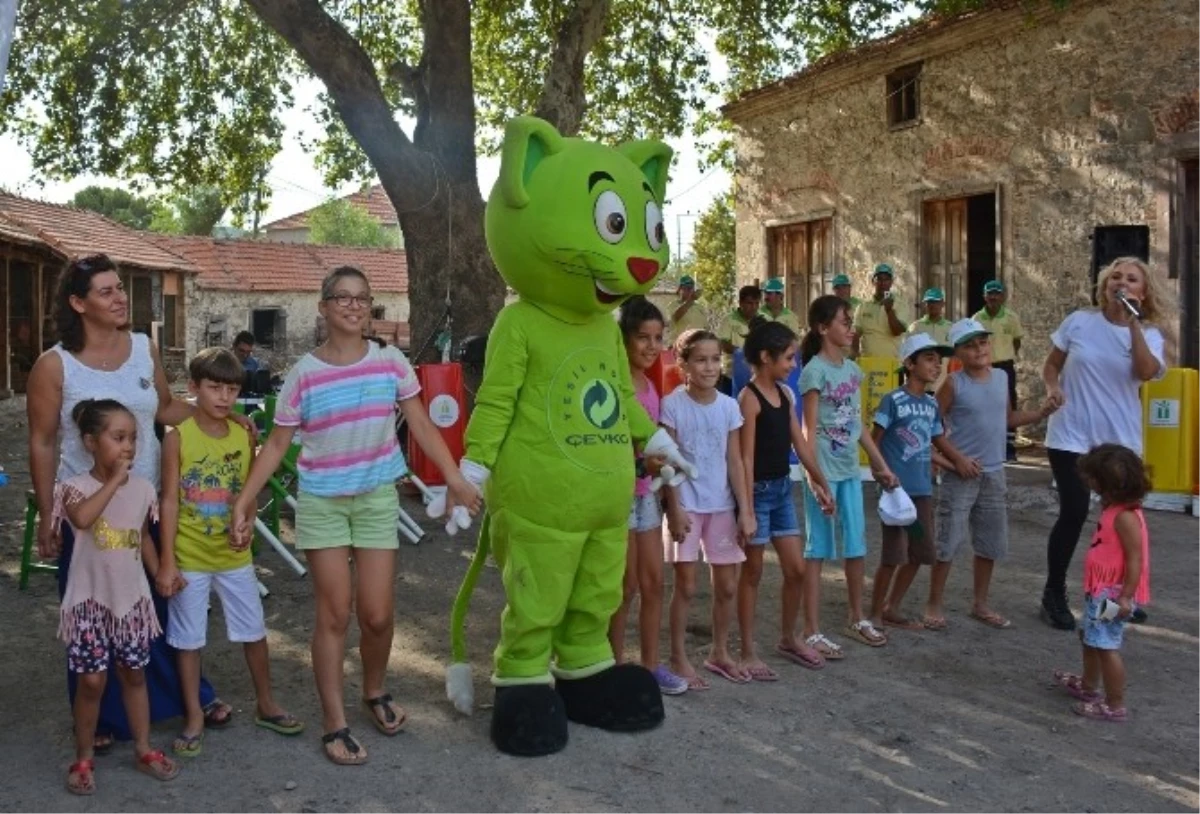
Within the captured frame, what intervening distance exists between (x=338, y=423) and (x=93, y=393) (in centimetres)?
81

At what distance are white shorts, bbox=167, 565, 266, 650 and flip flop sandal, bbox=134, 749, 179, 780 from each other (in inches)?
15.5

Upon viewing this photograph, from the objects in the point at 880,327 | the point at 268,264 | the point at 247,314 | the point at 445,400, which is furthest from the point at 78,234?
the point at 880,327

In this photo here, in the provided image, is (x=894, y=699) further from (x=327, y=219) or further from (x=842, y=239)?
(x=327, y=219)

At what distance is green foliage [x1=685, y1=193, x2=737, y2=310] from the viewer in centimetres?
3127

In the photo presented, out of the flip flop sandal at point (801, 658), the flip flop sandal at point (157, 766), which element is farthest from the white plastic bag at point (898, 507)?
the flip flop sandal at point (157, 766)

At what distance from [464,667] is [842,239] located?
11370 mm

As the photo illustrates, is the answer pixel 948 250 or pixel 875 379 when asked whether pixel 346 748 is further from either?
pixel 948 250

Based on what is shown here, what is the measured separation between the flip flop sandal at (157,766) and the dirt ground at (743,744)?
0.20 feet

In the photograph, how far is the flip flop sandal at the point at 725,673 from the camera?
493 centimetres

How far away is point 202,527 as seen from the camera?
4133 millimetres

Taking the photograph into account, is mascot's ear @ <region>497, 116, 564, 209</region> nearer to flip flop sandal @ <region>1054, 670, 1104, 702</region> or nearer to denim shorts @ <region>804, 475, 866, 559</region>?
denim shorts @ <region>804, 475, 866, 559</region>

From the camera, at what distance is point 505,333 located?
14.1 feet

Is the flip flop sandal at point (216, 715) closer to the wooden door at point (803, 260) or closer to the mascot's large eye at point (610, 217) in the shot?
the mascot's large eye at point (610, 217)

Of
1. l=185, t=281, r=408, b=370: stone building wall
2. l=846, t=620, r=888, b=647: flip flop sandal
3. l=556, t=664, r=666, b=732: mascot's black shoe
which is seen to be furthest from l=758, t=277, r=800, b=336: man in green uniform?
l=185, t=281, r=408, b=370: stone building wall
